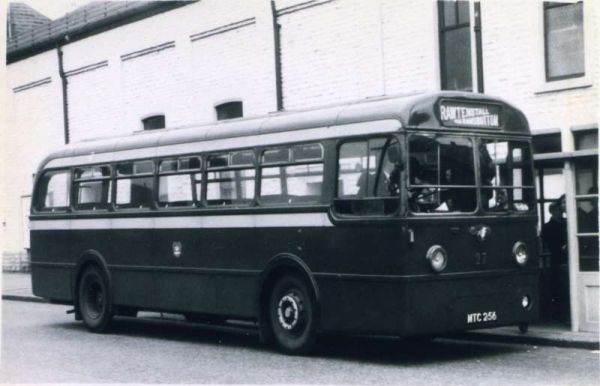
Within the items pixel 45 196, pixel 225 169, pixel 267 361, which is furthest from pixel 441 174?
pixel 45 196

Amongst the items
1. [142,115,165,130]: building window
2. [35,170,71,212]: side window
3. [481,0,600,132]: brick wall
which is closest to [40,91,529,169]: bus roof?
[481,0,600,132]: brick wall

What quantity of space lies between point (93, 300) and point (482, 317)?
7228 millimetres

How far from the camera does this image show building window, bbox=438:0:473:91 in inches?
650

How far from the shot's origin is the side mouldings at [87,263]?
52.5ft

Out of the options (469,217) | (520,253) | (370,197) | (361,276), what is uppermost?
(370,197)

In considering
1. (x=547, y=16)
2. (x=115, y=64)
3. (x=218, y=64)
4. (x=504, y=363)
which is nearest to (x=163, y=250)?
(x=504, y=363)

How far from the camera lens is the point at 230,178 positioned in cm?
1363

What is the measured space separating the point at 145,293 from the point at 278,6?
769 centimetres

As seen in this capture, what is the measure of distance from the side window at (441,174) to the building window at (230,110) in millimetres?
10752

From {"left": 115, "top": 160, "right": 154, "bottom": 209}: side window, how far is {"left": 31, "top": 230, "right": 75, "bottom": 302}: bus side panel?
1704 mm

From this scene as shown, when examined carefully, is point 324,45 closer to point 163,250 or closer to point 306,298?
point 163,250

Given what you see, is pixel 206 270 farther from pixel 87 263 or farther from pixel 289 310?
pixel 87 263

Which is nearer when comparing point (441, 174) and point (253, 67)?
point (441, 174)

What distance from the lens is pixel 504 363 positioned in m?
11.4
